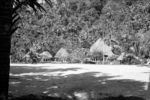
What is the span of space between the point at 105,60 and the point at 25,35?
30.9 feet

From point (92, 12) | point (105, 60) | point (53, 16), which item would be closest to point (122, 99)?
point (105, 60)

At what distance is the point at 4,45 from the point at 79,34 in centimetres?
2492

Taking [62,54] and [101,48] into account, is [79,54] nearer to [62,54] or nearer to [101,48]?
[62,54]

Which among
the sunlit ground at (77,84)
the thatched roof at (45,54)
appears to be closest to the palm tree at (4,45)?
the sunlit ground at (77,84)

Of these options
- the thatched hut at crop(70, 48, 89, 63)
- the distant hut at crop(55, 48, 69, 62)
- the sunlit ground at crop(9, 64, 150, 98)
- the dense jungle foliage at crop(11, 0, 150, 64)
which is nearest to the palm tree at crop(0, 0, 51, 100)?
the sunlit ground at crop(9, 64, 150, 98)

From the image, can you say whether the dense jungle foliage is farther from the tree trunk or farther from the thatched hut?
the tree trunk

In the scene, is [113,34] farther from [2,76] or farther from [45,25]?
[2,76]

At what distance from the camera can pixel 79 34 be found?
26859mm

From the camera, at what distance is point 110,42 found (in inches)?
1011

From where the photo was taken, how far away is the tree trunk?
202 centimetres

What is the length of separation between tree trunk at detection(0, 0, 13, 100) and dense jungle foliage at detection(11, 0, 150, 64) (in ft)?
60.4

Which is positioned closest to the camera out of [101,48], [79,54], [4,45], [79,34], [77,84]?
[4,45]

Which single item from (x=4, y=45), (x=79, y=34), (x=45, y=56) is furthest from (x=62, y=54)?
(x=4, y=45)

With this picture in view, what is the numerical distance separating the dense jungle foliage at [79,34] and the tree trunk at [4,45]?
18422 mm
